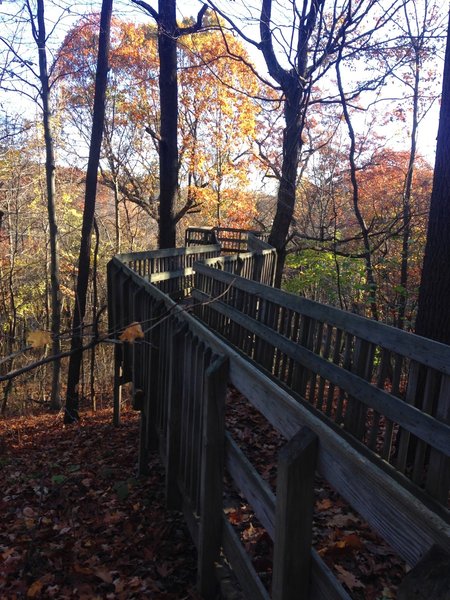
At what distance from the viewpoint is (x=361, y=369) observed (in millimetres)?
3479

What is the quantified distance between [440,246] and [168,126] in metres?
9.76

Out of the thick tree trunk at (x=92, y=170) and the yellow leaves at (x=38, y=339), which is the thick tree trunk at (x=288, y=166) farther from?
the yellow leaves at (x=38, y=339)

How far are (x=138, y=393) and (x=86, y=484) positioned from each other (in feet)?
4.06

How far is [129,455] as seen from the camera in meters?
→ 6.41

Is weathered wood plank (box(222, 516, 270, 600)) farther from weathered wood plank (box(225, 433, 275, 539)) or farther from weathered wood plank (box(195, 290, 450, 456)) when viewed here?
weathered wood plank (box(195, 290, 450, 456))

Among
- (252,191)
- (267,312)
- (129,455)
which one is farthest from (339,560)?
(252,191)

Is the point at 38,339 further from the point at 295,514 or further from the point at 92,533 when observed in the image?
the point at 92,533

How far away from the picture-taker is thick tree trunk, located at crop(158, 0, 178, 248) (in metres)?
12.2

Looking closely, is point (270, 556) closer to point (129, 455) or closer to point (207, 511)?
point (207, 511)

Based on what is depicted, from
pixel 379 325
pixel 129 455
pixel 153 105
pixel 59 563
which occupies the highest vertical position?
pixel 153 105

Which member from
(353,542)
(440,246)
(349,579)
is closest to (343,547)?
(353,542)

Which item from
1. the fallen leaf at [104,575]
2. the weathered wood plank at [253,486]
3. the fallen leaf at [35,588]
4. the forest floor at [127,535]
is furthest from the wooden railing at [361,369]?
the fallen leaf at [35,588]

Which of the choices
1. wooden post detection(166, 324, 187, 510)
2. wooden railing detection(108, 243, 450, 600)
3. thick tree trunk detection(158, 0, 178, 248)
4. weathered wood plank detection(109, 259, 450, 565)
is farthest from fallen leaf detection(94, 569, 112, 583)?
thick tree trunk detection(158, 0, 178, 248)

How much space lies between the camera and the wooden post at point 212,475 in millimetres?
2859
